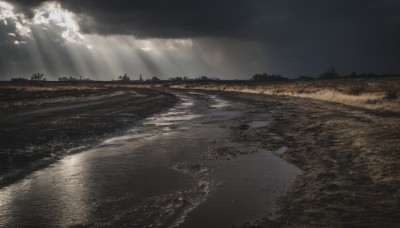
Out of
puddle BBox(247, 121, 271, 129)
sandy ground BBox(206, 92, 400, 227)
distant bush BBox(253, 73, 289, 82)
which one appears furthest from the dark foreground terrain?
distant bush BBox(253, 73, 289, 82)

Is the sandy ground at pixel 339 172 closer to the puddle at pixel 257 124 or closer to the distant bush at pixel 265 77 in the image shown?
the puddle at pixel 257 124

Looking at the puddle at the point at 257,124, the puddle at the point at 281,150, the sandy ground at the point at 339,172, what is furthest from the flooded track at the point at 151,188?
the puddle at the point at 257,124

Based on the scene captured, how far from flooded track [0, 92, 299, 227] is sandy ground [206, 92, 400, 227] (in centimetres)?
56

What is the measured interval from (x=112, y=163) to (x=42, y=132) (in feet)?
21.4

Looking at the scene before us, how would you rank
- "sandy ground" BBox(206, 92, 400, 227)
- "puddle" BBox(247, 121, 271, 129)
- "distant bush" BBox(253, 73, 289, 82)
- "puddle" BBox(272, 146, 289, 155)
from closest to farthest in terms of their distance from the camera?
"sandy ground" BBox(206, 92, 400, 227)
"puddle" BBox(272, 146, 289, 155)
"puddle" BBox(247, 121, 271, 129)
"distant bush" BBox(253, 73, 289, 82)

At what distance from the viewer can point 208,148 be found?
13.1 meters

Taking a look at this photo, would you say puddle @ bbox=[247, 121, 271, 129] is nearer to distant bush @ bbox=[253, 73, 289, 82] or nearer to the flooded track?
the flooded track

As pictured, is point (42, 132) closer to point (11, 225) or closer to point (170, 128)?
point (170, 128)

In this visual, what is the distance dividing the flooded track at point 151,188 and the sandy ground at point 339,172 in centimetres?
56

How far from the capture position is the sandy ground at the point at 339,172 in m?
5.96

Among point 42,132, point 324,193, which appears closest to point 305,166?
point 324,193

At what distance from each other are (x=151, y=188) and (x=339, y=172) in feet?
15.3

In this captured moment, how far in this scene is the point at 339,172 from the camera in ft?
28.4

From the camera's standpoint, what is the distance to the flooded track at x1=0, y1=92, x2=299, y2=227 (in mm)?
6316
